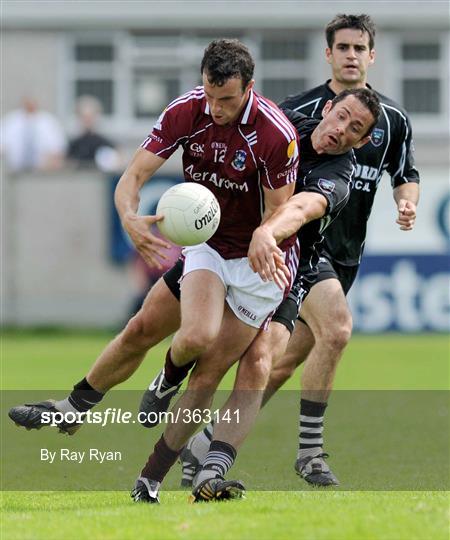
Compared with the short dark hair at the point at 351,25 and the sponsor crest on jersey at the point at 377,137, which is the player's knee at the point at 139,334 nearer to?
the sponsor crest on jersey at the point at 377,137

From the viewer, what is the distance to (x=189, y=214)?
764 centimetres

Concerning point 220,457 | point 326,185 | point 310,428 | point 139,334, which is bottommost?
point 310,428

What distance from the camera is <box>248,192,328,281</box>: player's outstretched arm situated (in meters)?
7.50

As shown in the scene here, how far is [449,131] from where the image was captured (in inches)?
975

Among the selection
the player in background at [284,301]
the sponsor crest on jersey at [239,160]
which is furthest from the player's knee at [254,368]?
the sponsor crest on jersey at [239,160]

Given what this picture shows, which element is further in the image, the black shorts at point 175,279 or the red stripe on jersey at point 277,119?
the black shorts at point 175,279

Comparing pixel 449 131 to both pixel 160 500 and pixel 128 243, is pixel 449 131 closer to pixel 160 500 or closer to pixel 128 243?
pixel 128 243

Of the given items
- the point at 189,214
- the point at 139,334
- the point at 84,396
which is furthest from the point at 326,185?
the point at 84,396

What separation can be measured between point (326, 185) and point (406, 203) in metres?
1.32

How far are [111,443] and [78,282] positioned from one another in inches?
402

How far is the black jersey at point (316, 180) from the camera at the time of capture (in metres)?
8.20

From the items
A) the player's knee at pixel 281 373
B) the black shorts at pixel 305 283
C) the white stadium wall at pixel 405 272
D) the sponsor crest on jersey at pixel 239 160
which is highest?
the sponsor crest on jersey at pixel 239 160

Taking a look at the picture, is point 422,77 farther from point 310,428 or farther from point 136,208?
point 136,208

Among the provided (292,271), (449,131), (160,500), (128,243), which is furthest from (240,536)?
(449,131)
